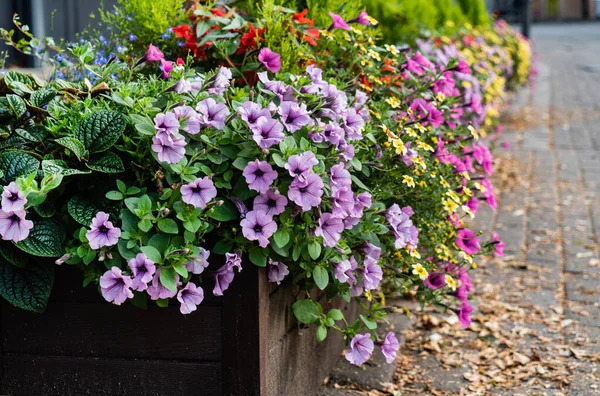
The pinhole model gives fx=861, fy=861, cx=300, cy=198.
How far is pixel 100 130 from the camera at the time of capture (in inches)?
90.7

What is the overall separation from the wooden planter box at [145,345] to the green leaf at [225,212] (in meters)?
0.14

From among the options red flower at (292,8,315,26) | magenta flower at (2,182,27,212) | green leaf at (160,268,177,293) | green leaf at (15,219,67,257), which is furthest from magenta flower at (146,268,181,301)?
red flower at (292,8,315,26)

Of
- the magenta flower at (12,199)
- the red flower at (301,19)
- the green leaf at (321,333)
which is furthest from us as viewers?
the red flower at (301,19)

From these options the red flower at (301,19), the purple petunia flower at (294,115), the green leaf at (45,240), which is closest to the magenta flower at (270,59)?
the red flower at (301,19)

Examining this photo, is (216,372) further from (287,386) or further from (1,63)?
(1,63)

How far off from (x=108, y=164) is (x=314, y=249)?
595mm

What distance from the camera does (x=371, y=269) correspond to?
2.60m

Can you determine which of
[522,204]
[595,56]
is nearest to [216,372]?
[522,204]

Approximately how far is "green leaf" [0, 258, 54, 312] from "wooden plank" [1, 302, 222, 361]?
126mm

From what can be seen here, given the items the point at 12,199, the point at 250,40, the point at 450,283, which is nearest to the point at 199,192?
the point at 12,199

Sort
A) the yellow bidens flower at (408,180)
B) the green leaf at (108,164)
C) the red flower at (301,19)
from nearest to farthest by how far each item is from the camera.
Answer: the green leaf at (108,164) < the yellow bidens flower at (408,180) < the red flower at (301,19)

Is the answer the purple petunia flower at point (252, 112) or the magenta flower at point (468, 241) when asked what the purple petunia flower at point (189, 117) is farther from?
the magenta flower at point (468, 241)

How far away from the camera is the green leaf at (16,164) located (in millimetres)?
2225

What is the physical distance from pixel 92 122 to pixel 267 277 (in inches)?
24.9
